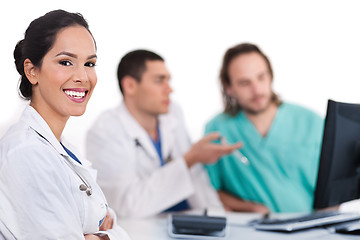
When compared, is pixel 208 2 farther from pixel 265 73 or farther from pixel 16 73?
pixel 16 73

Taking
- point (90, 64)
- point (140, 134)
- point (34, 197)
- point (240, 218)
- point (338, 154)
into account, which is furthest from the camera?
point (140, 134)

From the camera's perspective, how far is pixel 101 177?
1543 millimetres

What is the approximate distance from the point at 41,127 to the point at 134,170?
811mm

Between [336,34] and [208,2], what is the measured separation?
776 mm

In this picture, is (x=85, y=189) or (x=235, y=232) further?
(x=235, y=232)

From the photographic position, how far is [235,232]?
121 cm

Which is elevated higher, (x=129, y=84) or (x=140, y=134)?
(x=129, y=84)

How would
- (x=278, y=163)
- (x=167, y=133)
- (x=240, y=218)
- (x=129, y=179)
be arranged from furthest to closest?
(x=278, y=163) → (x=167, y=133) → (x=129, y=179) → (x=240, y=218)

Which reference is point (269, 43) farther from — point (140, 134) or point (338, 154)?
point (338, 154)

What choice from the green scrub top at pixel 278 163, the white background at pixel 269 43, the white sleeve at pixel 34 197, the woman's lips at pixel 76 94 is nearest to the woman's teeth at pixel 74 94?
the woman's lips at pixel 76 94

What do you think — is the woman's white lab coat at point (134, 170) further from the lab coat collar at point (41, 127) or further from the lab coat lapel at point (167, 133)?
the lab coat collar at point (41, 127)

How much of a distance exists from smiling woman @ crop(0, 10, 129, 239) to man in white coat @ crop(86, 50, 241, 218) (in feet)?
2.06

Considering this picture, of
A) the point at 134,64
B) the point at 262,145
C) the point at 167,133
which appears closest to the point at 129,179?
the point at 167,133

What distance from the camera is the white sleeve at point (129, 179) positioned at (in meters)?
1.49
